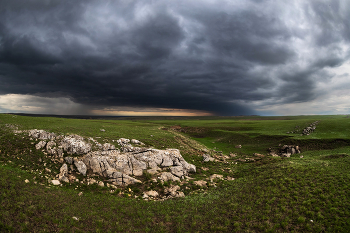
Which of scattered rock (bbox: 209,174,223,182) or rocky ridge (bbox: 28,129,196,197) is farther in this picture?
scattered rock (bbox: 209,174,223,182)

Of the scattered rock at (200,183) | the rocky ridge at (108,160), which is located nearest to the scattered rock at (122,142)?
the rocky ridge at (108,160)

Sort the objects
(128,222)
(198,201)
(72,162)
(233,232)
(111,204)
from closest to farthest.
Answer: (233,232)
(128,222)
(111,204)
(198,201)
(72,162)

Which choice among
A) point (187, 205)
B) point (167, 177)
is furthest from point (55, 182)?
point (187, 205)

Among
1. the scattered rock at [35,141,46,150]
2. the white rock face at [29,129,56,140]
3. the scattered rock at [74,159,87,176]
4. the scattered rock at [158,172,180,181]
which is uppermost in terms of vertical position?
the white rock face at [29,129,56,140]

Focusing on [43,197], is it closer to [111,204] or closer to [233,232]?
[111,204]

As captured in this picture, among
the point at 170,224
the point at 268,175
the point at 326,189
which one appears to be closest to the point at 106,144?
the point at 170,224

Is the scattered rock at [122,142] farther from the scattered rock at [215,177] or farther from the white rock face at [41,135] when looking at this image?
the scattered rock at [215,177]

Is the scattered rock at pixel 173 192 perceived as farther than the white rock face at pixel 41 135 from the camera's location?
No

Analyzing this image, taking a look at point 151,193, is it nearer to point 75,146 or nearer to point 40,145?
point 75,146

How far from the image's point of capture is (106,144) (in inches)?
1218

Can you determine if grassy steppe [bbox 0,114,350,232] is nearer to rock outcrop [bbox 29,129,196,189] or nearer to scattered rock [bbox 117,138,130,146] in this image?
rock outcrop [bbox 29,129,196,189]

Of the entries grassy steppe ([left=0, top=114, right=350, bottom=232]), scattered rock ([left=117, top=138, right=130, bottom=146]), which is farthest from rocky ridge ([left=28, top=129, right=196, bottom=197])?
grassy steppe ([left=0, top=114, right=350, bottom=232])

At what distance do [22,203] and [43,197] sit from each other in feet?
7.04

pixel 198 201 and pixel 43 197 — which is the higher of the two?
pixel 43 197
